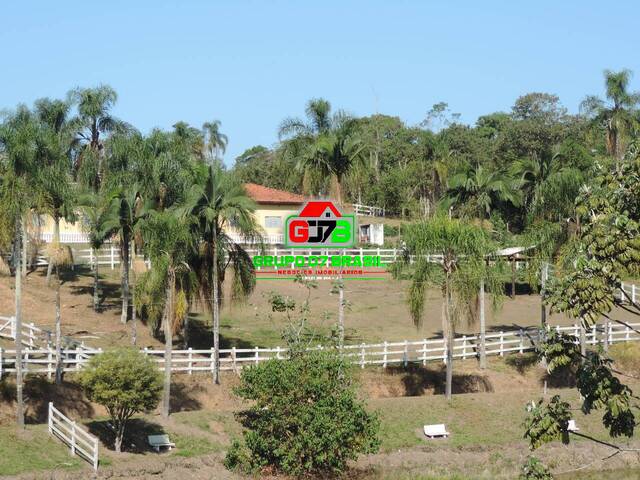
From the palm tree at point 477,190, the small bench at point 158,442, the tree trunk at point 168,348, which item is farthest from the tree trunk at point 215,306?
the palm tree at point 477,190

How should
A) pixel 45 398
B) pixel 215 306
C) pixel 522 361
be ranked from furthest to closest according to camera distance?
1. pixel 522 361
2. pixel 215 306
3. pixel 45 398

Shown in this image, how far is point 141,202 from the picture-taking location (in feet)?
147

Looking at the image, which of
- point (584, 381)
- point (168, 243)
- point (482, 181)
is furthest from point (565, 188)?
point (584, 381)

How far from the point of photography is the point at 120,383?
107ft

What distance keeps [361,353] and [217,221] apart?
8216 millimetres

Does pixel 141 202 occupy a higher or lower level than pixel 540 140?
lower

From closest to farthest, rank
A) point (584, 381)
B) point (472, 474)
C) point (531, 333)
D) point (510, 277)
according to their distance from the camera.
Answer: point (584, 381) < point (472, 474) < point (531, 333) < point (510, 277)

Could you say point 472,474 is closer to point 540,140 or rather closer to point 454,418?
point 454,418

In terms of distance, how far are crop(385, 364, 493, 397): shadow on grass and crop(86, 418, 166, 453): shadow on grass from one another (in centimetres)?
1178

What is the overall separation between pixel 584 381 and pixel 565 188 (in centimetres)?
2564

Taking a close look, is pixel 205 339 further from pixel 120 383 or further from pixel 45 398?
pixel 120 383

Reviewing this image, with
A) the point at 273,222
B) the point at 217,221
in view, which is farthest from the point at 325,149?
the point at 273,222

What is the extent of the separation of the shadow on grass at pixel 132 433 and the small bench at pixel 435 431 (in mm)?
8986

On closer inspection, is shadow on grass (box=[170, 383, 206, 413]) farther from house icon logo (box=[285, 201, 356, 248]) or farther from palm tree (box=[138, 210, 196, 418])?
house icon logo (box=[285, 201, 356, 248])
